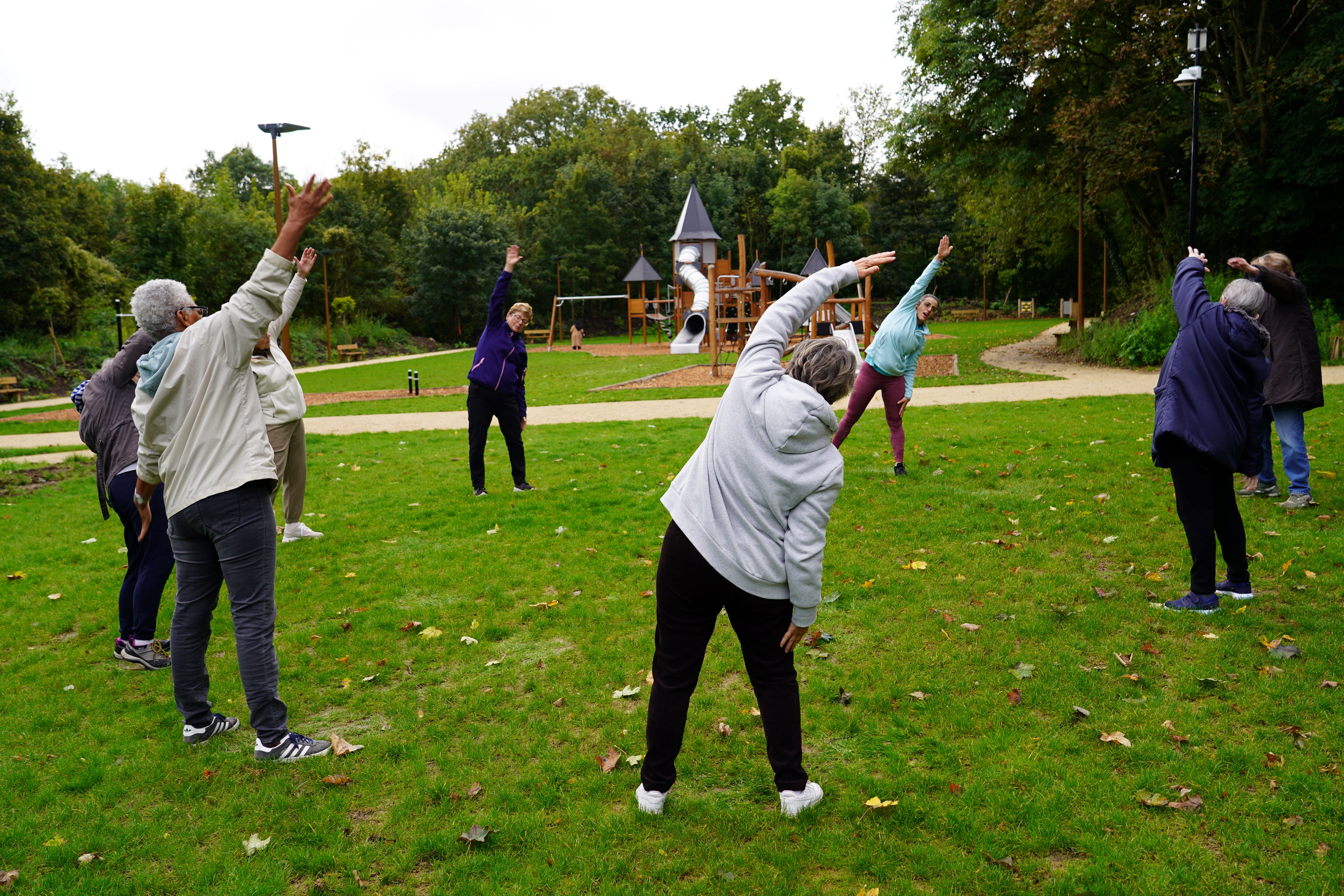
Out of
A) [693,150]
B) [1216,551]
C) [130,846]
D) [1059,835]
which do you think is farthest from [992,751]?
[693,150]

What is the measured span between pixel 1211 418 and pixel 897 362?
354 cm

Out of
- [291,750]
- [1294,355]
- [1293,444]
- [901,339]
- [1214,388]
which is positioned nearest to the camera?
[291,750]

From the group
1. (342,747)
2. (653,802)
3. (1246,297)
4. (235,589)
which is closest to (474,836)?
(653,802)

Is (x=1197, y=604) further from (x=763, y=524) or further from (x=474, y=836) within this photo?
(x=474, y=836)

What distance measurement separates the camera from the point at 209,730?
4.05 meters

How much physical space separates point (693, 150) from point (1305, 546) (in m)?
58.8

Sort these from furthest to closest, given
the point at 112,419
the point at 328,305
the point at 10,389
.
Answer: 1. the point at 328,305
2. the point at 10,389
3. the point at 112,419

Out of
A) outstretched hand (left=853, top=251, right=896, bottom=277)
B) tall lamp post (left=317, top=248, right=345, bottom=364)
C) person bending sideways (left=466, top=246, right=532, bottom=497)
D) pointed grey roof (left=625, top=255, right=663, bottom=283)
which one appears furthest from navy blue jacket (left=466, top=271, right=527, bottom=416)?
pointed grey roof (left=625, top=255, right=663, bottom=283)

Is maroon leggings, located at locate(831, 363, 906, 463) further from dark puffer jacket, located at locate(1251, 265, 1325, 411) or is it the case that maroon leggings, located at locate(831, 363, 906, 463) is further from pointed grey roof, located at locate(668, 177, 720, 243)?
pointed grey roof, located at locate(668, 177, 720, 243)

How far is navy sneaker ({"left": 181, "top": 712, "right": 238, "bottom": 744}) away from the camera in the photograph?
158 inches

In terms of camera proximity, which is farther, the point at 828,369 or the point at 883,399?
the point at 883,399

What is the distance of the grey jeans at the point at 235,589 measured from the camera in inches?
143

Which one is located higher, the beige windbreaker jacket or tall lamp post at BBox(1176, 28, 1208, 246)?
tall lamp post at BBox(1176, 28, 1208, 246)

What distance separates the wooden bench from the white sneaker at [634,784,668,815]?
24.3 meters
